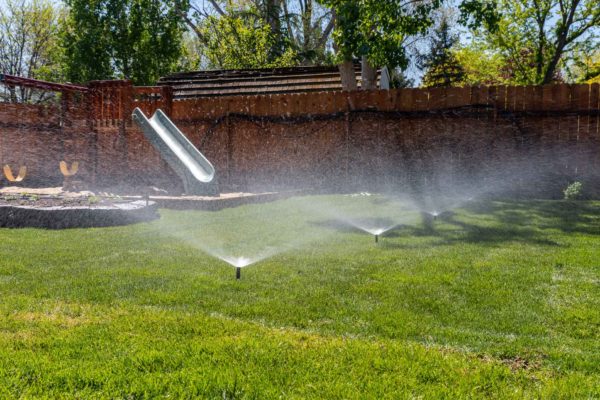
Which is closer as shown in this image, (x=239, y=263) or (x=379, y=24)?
(x=239, y=263)

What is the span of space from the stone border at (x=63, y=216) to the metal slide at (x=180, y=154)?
10.1 ft

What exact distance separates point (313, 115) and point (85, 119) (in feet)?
21.2

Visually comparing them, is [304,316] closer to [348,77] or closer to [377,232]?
[377,232]

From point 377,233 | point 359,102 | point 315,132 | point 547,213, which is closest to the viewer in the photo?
point 377,233

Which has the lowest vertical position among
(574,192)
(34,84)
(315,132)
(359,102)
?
(574,192)

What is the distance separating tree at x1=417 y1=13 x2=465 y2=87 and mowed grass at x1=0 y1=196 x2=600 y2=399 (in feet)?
95.1

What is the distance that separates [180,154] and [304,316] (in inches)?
370

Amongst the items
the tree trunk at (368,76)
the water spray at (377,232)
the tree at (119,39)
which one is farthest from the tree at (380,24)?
the tree at (119,39)

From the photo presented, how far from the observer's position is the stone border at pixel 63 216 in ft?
25.7

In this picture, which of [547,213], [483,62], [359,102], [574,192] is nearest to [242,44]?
[483,62]

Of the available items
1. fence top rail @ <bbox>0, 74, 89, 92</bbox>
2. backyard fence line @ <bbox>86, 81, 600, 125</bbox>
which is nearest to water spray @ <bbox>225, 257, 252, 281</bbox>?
backyard fence line @ <bbox>86, 81, 600, 125</bbox>

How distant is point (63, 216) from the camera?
7832 millimetres

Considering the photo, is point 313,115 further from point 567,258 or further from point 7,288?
point 7,288

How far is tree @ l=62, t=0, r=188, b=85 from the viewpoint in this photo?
957 inches
